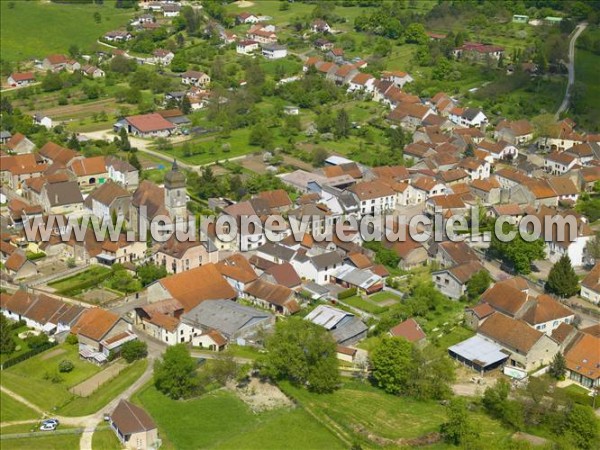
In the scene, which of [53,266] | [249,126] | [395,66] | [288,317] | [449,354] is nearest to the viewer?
[449,354]

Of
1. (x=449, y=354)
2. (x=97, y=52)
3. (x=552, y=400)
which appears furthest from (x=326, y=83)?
(x=552, y=400)

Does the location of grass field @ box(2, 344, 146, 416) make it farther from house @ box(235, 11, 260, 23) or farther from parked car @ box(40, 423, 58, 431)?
house @ box(235, 11, 260, 23)

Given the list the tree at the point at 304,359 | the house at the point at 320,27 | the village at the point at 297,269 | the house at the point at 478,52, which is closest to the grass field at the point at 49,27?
the village at the point at 297,269

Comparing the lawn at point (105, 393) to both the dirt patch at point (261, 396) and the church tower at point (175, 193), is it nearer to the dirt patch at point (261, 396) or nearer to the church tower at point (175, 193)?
the dirt patch at point (261, 396)

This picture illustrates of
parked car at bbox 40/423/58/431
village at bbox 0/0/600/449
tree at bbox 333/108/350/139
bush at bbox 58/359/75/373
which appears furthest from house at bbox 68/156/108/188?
parked car at bbox 40/423/58/431

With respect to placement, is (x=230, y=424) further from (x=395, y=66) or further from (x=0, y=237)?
(x=395, y=66)
